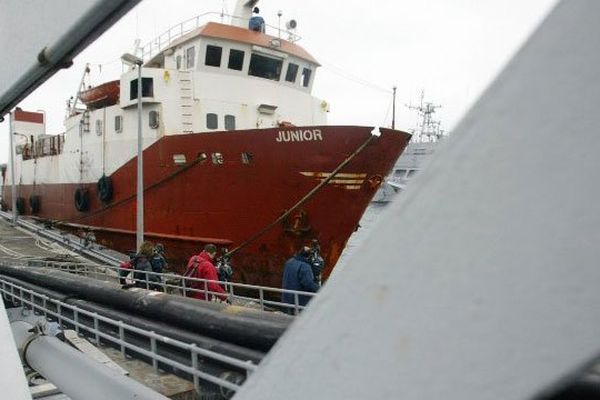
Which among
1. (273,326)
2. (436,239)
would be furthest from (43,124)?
(436,239)

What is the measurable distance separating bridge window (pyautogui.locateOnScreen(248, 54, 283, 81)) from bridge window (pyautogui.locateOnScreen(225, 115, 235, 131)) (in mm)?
1538

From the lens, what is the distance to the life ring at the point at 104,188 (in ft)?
45.1

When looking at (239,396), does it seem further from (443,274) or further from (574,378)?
(574,378)

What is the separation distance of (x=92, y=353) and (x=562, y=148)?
455cm

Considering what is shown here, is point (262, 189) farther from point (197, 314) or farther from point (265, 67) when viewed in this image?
point (197, 314)

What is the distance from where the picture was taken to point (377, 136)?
385 inches

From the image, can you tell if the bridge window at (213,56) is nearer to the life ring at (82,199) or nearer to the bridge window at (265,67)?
the bridge window at (265,67)

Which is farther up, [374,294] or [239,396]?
[374,294]

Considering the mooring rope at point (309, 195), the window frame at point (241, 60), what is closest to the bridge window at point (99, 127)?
the window frame at point (241, 60)

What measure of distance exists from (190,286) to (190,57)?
770 cm

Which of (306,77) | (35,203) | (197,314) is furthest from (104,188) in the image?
(197,314)

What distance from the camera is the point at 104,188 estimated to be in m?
13.8

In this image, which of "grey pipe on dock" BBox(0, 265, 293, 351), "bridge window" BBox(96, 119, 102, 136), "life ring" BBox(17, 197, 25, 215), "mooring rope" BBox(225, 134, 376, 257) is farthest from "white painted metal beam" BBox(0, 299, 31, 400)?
"life ring" BBox(17, 197, 25, 215)

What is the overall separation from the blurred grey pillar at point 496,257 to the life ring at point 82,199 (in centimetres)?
1605
